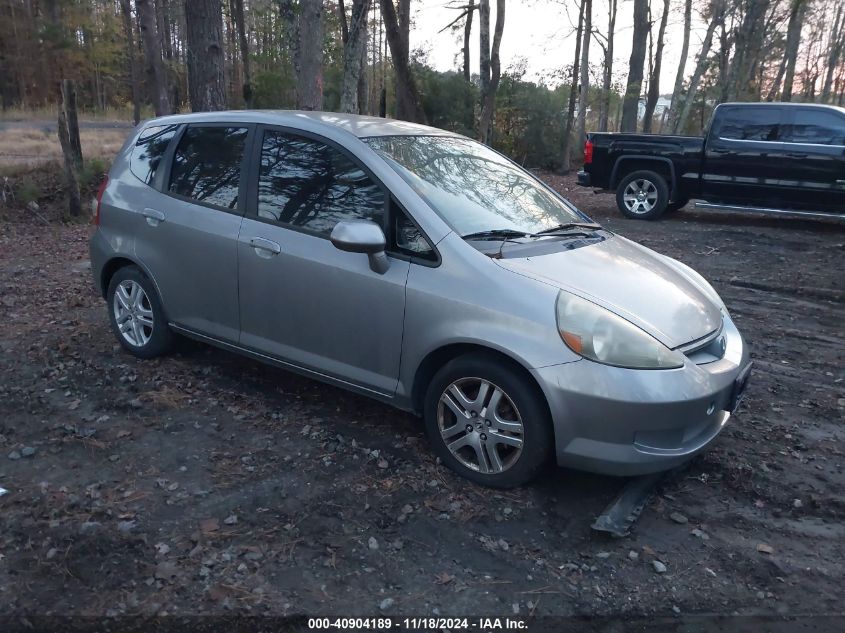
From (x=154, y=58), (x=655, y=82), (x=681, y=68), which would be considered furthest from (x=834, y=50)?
(x=154, y=58)

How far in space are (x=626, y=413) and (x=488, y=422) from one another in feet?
2.29

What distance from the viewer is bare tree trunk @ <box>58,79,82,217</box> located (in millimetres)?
10648

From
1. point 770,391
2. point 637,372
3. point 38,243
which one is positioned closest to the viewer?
point 637,372

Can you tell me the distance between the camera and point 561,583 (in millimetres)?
3055

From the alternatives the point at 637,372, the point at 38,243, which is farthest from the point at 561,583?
the point at 38,243

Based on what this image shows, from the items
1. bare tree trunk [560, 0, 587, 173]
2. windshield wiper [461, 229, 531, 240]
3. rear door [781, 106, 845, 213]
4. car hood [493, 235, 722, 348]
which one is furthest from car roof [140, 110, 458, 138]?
bare tree trunk [560, 0, 587, 173]

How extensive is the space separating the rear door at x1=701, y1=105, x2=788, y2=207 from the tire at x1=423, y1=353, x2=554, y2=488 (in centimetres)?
951

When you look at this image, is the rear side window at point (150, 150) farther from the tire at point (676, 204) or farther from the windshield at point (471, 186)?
the tire at point (676, 204)

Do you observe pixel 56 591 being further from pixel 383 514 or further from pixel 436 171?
pixel 436 171

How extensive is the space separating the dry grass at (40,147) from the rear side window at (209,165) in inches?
371

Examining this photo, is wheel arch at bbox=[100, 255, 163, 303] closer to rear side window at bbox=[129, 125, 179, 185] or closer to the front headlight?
rear side window at bbox=[129, 125, 179, 185]

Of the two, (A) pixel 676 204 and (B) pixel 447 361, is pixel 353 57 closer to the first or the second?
(A) pixel 676 204

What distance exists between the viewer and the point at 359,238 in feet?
12.2

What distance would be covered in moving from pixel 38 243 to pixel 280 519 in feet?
26.8
